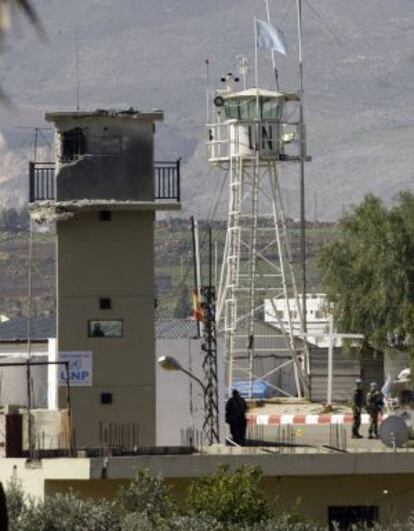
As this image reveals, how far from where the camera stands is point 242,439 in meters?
39.0

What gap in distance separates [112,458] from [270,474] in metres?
2.40

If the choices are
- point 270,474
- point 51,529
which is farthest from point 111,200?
point 51,529

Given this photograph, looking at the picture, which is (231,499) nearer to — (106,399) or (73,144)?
(106,399)

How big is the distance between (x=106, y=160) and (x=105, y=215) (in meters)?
1.21

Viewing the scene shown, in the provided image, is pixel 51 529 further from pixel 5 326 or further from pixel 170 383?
pixel 5 326

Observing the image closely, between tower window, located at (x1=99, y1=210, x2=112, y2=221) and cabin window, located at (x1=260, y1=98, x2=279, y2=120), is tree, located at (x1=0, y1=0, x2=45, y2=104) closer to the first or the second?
tower window, located at (x1=99, y1=210, x2=112, y2=221)

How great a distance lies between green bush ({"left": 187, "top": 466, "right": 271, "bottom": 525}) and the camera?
31.4 meters

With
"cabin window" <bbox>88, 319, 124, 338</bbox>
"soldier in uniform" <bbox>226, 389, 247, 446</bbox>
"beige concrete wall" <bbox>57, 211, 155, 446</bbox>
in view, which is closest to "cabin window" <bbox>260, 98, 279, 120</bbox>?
"beige concrete wall" <bbox>57, 211, 155, 446</bbox>

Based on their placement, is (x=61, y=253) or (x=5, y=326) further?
(x=5, y=326)

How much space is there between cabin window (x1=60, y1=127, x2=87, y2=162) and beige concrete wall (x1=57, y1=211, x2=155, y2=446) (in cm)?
121

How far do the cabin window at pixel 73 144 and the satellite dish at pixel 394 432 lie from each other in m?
9.84

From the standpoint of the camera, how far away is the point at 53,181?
45469 millimetres

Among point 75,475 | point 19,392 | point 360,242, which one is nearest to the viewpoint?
point 75,475

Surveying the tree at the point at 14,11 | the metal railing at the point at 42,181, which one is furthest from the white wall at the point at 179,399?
the tree at the point at 14,11
